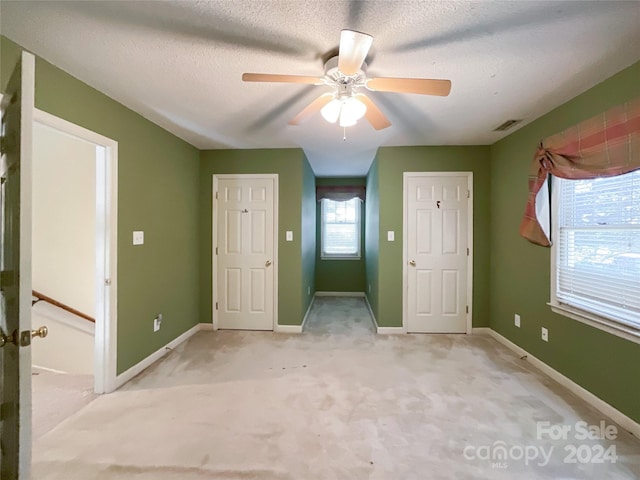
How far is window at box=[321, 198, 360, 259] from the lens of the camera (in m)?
5.62

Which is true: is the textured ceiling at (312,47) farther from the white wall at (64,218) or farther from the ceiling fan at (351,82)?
the white wall at (64,218)

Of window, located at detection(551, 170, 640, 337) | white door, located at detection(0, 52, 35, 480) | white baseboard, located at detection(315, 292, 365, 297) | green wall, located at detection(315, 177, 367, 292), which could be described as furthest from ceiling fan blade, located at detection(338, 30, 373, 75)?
white baseboard, located at detection(315, 292, 365, 297)

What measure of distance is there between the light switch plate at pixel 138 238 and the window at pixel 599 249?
3.70 metres

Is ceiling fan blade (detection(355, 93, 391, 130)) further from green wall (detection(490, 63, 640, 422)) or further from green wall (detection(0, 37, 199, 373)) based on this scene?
green wall (detection(0, 37, 199, 373))

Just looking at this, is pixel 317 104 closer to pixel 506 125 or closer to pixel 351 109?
pixel 351 109

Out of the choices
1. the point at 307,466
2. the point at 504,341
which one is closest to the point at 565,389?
the point at 504,341

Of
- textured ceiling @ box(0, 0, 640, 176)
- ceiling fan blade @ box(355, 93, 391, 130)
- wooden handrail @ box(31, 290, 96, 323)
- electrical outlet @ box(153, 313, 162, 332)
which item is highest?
textured ceiling @ box(0, 0, 640, 176)

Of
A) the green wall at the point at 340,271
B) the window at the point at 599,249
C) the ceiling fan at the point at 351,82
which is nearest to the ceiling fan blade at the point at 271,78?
the ceiling fan at the point at 351,82

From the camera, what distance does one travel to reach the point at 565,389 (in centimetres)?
221

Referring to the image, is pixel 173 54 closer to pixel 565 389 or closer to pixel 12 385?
pixel 12 385

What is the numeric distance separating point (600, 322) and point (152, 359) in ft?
12.2

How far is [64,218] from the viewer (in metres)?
2.85

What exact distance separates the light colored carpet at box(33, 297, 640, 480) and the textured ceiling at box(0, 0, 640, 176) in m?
2.31

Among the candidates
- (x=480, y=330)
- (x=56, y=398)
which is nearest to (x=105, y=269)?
(x=56, y=398)
